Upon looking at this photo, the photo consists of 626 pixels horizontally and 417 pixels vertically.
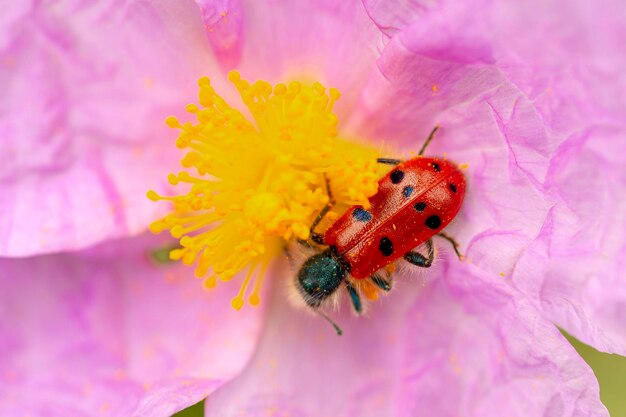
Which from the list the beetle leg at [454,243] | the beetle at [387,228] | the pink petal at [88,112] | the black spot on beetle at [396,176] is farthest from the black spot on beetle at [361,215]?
the pink petal at [88,112]

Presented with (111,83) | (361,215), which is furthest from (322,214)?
(111,83)

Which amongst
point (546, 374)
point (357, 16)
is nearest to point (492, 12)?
point (357, 16)

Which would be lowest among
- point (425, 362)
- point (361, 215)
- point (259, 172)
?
point (425, 362)

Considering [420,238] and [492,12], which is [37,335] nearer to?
[420,238]

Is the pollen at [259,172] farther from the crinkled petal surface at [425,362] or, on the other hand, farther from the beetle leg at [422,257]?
the crinkled petal surface at [425,362]

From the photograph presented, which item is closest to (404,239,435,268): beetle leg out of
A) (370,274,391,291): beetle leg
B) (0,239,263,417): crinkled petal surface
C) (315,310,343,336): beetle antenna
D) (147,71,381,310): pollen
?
(370,274,391,291): beetle leg

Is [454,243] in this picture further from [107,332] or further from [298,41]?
[107,332]

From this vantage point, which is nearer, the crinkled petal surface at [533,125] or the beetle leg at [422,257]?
the crinkled petal surface at [533,125]
